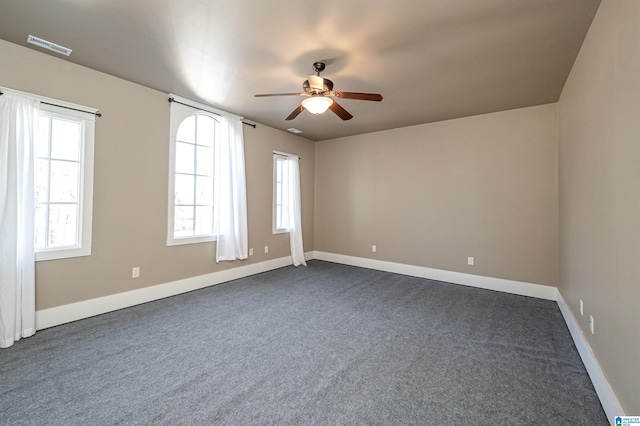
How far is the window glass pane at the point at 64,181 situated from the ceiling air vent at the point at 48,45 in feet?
3.58

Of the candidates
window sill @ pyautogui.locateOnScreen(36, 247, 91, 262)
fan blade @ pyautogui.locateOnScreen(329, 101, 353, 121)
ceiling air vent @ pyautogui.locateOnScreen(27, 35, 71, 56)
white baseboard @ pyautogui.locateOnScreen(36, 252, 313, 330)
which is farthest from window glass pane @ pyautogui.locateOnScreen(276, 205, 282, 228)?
ceiling air vent @ pyautogui.locateOnScreen(27, 35, 71, 56)

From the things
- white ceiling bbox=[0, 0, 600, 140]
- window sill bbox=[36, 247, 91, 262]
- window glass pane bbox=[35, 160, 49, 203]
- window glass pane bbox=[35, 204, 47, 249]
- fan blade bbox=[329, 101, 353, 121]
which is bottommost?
window sill bbox=[36, 247, 91, 262]

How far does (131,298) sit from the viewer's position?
3.43 metres

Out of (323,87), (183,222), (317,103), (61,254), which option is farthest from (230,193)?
(323,87)

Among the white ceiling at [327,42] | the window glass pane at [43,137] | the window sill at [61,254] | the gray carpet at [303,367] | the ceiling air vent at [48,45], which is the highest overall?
the ceiling air vent at [48,45]

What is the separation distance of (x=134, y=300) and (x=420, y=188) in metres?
4.67

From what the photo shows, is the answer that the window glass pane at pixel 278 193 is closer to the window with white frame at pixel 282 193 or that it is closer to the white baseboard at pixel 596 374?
the window with white frame at pixel 282 193

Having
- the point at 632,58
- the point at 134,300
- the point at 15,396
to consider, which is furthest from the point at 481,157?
the point at 15,396

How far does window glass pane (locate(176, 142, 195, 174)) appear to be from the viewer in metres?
3.96

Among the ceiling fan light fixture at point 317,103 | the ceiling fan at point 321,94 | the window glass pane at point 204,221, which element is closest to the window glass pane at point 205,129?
the window glass pane at point 204,221

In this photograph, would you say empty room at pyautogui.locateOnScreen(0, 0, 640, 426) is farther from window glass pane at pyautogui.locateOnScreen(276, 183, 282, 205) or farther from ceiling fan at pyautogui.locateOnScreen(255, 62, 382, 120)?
window glass pane at pyautogui.locateOnScreen(276, 183, 282, 205)

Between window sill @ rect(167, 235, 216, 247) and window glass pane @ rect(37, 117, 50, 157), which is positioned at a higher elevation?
window glass pane @ rect(37, 117, 50, 157)

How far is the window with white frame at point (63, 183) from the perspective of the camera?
9.32 feet

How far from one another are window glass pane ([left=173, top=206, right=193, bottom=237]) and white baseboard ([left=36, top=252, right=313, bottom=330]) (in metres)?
0.68
